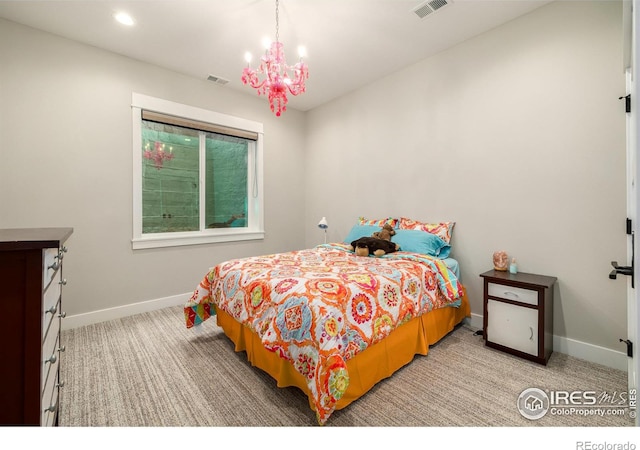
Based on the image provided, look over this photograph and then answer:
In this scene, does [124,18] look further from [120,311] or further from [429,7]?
[120,311]

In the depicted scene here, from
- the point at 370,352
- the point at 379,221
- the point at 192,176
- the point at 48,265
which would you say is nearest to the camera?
the point at 48,265

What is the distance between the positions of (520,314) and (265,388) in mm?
1956

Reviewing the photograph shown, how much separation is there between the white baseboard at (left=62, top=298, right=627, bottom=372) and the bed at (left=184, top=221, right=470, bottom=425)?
0.73 meters

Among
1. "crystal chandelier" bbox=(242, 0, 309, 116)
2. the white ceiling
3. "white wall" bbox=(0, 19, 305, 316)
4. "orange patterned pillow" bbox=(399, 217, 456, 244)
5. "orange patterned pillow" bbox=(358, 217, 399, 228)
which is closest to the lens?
"crystal chandelier" bbox=(242, 0, 309, 116)

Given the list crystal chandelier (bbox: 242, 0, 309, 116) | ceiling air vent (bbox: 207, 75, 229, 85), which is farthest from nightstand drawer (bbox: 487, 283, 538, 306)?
Answer: ceiling air vent (bbox: 207, 75, 229, 85)

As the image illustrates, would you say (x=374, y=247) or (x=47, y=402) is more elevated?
(x=374, y=247)

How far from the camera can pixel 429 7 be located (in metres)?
2.27

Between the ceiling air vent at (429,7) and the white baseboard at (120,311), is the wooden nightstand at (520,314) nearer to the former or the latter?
the ceiling air vent at (429,7)

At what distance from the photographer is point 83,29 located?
2.52 metres

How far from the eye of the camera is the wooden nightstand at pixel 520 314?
6.61 ft

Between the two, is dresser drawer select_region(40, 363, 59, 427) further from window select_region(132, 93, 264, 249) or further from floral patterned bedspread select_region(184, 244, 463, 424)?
window select_region(132, 93, 264, 249)

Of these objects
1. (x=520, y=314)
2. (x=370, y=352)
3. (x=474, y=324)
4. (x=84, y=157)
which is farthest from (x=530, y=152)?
(x=84, y=157)

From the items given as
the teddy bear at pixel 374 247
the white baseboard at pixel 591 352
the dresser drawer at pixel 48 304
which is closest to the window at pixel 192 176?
the teddy bear at pixel 374 247

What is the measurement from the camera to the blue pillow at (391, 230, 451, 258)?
270cm
